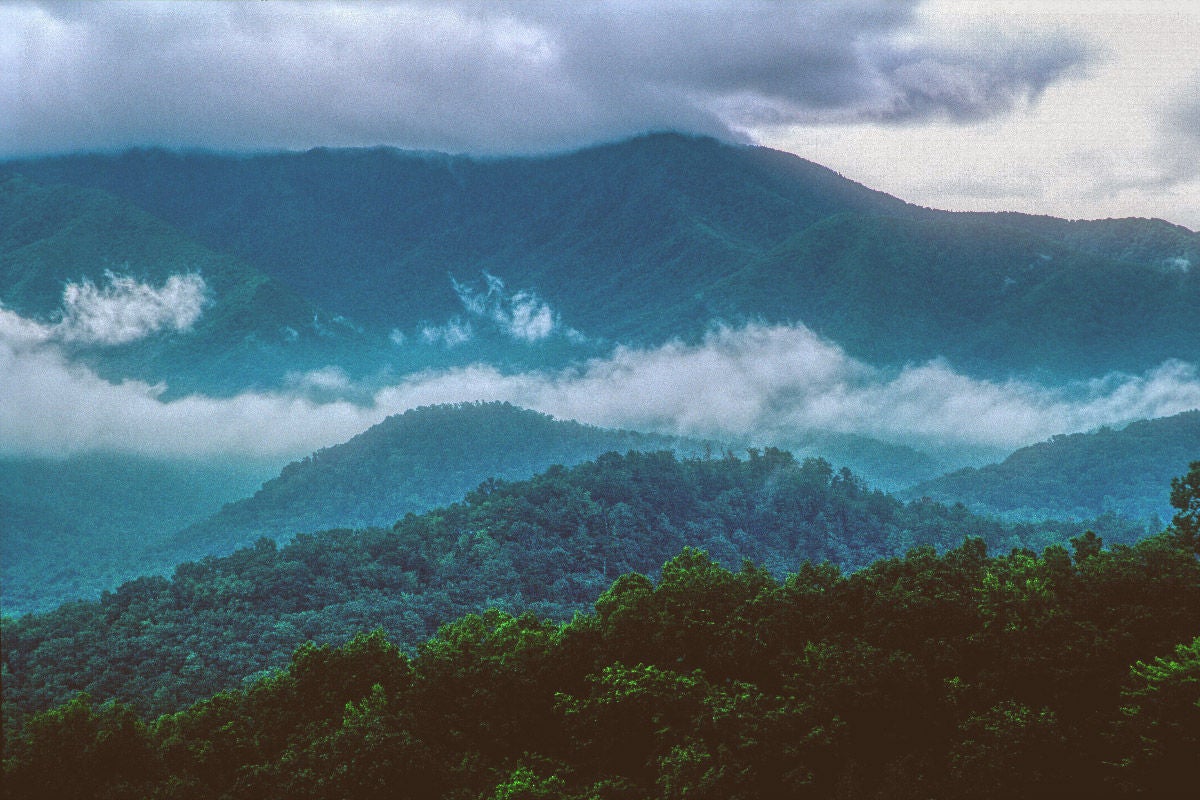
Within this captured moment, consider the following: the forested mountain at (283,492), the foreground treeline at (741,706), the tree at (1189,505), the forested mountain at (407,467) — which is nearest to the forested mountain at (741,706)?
the foreground treeline at (741,706)

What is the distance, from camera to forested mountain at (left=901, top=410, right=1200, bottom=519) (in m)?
118

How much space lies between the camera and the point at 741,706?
21.7 m

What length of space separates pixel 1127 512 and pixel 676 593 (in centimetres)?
10267

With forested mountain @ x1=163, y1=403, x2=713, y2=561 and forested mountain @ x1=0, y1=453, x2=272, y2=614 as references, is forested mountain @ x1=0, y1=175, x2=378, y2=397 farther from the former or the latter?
forested mountain @ x1=163, y1=403, x2=713, y2=561

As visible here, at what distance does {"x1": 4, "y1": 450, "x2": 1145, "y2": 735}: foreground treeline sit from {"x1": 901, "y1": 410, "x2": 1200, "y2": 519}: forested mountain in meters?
25.7

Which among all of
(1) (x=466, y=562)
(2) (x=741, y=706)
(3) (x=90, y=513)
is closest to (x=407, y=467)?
(3) (x=90, y=513)

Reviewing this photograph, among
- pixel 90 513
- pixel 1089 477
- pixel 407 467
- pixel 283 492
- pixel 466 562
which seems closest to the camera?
pixel 466 562

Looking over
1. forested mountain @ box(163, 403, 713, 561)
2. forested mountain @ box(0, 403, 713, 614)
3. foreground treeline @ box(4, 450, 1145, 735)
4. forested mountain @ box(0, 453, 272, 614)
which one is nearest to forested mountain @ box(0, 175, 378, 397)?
forested mountain @ box(0, 453, 272, 614)

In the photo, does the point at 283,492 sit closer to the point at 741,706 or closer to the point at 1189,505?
the point at 1189,505

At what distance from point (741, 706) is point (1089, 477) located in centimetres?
11432

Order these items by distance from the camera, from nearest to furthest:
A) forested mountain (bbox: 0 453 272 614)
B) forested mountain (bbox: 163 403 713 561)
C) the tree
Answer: the tree, forested mountain (bbox: 0 453 272 614), forested mountain (bbox: 163 403 713 561)

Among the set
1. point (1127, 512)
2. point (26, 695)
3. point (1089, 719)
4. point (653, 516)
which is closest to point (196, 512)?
point (653, 516)

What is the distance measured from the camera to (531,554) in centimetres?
6981

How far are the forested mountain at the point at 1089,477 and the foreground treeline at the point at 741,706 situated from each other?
9698cm
